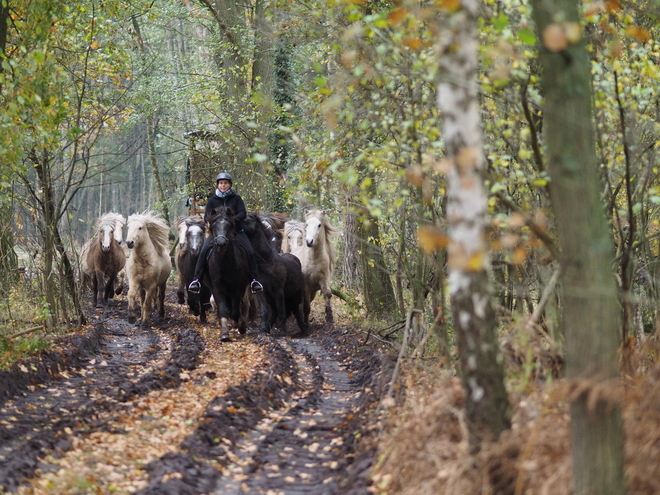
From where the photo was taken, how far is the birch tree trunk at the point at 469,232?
14.4 feet

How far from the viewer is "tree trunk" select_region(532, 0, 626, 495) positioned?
14.6 feet

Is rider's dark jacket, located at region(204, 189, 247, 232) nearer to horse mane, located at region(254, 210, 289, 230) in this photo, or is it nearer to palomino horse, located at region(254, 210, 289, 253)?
palomino horse, located at region(254, 210, 289, 253)

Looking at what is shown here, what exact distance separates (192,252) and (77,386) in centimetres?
644

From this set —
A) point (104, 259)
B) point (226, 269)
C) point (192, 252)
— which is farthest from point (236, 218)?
point (104, 259)

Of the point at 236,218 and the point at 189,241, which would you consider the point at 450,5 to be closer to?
the point at 236,218

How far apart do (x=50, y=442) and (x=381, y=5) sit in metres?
9.15

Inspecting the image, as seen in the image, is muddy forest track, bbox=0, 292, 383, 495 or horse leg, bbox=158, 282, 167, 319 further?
horse leg, bbox=158, 282, 167, 319

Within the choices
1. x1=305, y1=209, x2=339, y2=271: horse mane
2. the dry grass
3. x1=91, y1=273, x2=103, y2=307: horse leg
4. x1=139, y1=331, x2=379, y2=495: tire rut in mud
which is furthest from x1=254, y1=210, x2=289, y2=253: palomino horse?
the dry grass

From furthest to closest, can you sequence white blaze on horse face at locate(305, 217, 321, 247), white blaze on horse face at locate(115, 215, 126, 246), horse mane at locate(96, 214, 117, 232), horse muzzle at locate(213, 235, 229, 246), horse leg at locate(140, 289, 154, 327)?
horse mane at locate(96, 214, 117, 232), white blaze on horse face at locate(115, 215, 126, 246), horse leg at locate(140, 289, 154, 327), white blaze on horse face at locate(305, 217, 321, 247), horse muzzle at locate(213, 235, 229, 246)

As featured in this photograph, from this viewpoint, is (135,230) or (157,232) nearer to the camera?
(135,230)

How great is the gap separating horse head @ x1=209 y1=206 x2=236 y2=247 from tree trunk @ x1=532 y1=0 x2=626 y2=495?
1026 centimetres

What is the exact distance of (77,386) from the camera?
402 inches

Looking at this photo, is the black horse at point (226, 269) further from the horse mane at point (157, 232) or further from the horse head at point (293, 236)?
the horse head at point (293, 236)

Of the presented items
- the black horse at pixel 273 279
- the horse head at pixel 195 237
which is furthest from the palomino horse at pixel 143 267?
the black horse at pixel 273 279
